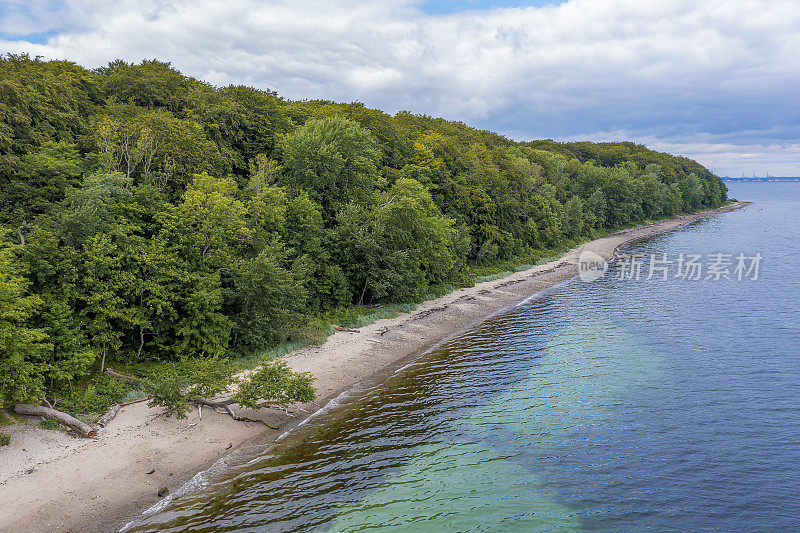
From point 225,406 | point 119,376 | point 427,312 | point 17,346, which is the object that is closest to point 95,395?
point 119,376

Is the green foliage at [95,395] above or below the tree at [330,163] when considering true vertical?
below

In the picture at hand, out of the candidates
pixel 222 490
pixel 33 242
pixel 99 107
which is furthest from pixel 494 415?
pixel 99 107

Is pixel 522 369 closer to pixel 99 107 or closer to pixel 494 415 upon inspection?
pixel 494 415

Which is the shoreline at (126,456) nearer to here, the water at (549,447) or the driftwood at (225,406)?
the driftwood at (225,406)

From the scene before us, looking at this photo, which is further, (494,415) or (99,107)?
(99,107)

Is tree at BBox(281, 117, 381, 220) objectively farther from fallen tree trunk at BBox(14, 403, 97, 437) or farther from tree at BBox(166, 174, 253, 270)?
fallen tree trunk at BBox(14, 403, 97, 437)

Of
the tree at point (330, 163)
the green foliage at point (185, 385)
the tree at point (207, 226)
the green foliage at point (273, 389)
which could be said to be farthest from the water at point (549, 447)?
the tree at point (330, 163)
